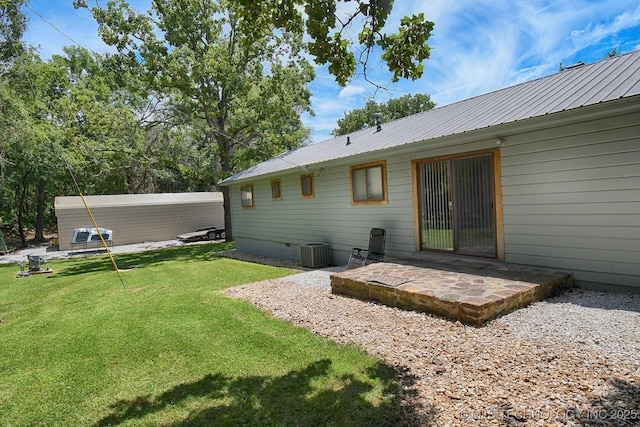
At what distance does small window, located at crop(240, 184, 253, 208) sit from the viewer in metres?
13.0

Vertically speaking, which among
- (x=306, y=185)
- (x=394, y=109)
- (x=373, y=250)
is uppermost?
(x=394, y=109)

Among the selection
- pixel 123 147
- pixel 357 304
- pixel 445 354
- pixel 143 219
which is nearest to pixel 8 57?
pixel 123 147

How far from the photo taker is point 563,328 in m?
3.59

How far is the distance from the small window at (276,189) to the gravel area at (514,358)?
6.59 m

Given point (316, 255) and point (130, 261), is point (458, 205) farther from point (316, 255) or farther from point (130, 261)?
point (130, 261)

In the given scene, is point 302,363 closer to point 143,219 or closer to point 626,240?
point 626,240

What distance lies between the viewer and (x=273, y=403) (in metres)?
2.76

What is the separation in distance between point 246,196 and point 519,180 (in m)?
9.81

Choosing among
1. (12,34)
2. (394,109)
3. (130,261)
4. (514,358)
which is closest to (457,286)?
(514,358)

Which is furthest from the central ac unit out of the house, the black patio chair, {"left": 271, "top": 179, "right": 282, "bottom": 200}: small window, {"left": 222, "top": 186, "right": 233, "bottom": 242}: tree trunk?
{"left": 222, "top": 186, "right": 233, "bottom": 242}: tree trunk

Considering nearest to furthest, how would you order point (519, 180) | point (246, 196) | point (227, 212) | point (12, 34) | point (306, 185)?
1. point (519, 180)
2. point (306, 185)
3. point (246, 196)
4. point (12, 34)
5. point (227, 212)

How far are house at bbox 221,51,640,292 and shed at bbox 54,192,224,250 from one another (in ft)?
43.8

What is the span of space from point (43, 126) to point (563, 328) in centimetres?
2353

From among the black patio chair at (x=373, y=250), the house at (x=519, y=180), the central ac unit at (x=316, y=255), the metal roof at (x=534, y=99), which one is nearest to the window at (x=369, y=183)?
the house at (x=519, y=180)
